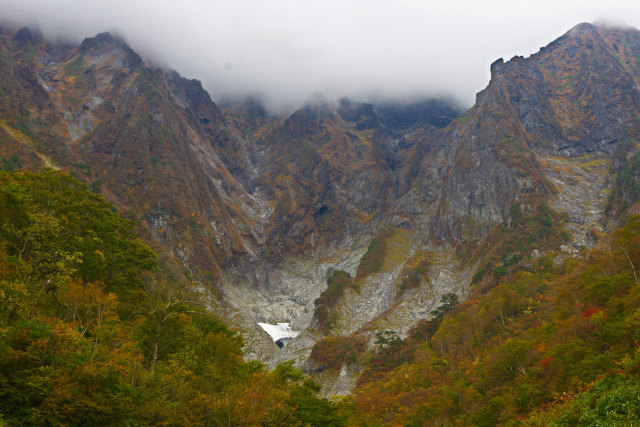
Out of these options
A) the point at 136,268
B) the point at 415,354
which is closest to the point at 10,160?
the point at 136,268

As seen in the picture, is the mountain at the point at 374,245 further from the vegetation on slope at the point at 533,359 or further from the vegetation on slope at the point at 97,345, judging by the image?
the vegetation on slope at the point at 97,345

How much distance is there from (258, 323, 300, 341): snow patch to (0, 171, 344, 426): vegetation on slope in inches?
4404

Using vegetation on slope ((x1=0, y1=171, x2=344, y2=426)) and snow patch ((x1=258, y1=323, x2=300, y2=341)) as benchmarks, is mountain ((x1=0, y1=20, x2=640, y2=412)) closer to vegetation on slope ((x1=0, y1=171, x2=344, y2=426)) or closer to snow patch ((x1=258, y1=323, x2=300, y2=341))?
snow patch ((x1=258, y1=323, x2=300, y2=341))

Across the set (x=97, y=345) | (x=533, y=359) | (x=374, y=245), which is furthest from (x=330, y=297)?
(x=97, y=345)

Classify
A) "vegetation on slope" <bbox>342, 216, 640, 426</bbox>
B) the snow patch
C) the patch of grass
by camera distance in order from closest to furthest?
"vegetation on slope" <bbox>342, 216, 640, 426</bbox> → the patch of grass → the snow patch

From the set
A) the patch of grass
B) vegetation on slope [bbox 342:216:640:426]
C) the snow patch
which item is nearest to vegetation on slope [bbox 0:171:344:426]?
vegetation on slope [bbox 342:216:640:426]

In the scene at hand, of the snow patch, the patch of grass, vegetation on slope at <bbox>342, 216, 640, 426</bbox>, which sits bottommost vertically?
the snow patch

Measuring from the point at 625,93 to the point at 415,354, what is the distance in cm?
18107

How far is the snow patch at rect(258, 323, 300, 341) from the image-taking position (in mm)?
151125

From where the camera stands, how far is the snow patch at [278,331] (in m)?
151

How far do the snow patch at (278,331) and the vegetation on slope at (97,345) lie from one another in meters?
112

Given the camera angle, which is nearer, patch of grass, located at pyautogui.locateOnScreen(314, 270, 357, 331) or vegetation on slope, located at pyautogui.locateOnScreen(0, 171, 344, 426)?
vegetation on slope, located at pyautogui.locateOnScreen(0, 171, 344, 426)

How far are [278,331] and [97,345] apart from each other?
5461 inches

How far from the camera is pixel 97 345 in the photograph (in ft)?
72.6
